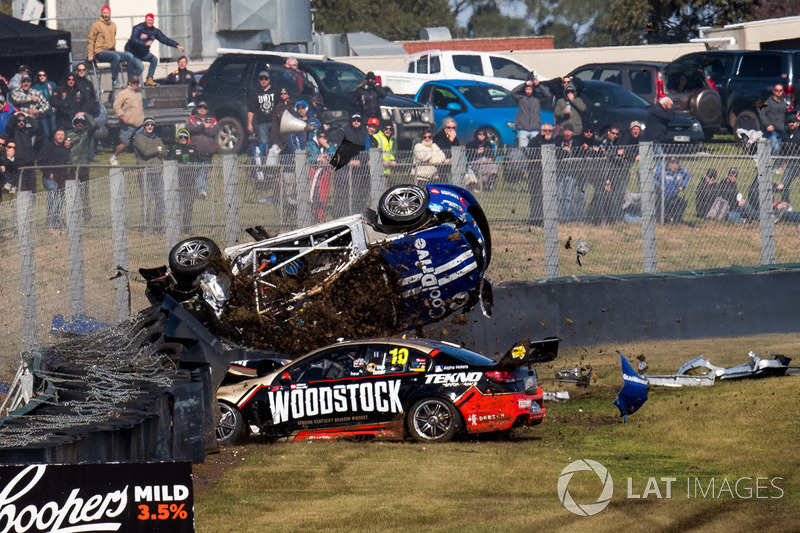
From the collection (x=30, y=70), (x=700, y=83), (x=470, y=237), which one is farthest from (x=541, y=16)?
(x=470, y=237)

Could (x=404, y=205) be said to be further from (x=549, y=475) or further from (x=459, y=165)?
(x=549, y=475)

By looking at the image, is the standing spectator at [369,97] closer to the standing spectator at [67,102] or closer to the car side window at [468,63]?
the car side window at [468,63]

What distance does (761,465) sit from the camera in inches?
379

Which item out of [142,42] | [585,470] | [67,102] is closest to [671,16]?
[142,42]

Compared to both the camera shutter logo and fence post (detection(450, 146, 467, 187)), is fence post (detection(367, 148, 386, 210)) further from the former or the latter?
the camera shutter logo

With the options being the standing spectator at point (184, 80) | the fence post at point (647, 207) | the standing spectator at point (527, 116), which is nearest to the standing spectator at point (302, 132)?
the standing spectator at point (184, 80)

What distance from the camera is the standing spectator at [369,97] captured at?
27.4 metres

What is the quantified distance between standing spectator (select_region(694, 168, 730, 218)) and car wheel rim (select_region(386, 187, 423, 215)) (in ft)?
19.9

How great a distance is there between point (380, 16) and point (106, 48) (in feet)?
103

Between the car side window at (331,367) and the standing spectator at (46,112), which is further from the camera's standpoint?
the standing spectator at (46,112)

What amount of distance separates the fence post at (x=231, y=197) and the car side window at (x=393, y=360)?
6.05m

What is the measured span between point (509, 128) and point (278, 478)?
743 inches

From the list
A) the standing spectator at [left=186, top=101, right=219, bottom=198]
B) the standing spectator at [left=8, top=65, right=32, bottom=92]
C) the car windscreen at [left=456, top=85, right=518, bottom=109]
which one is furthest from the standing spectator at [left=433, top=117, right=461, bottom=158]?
the standing spectator at [left=8, top=65, right=32, bottom=92]

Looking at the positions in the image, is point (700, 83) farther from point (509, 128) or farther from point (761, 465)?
point (761, 465)
